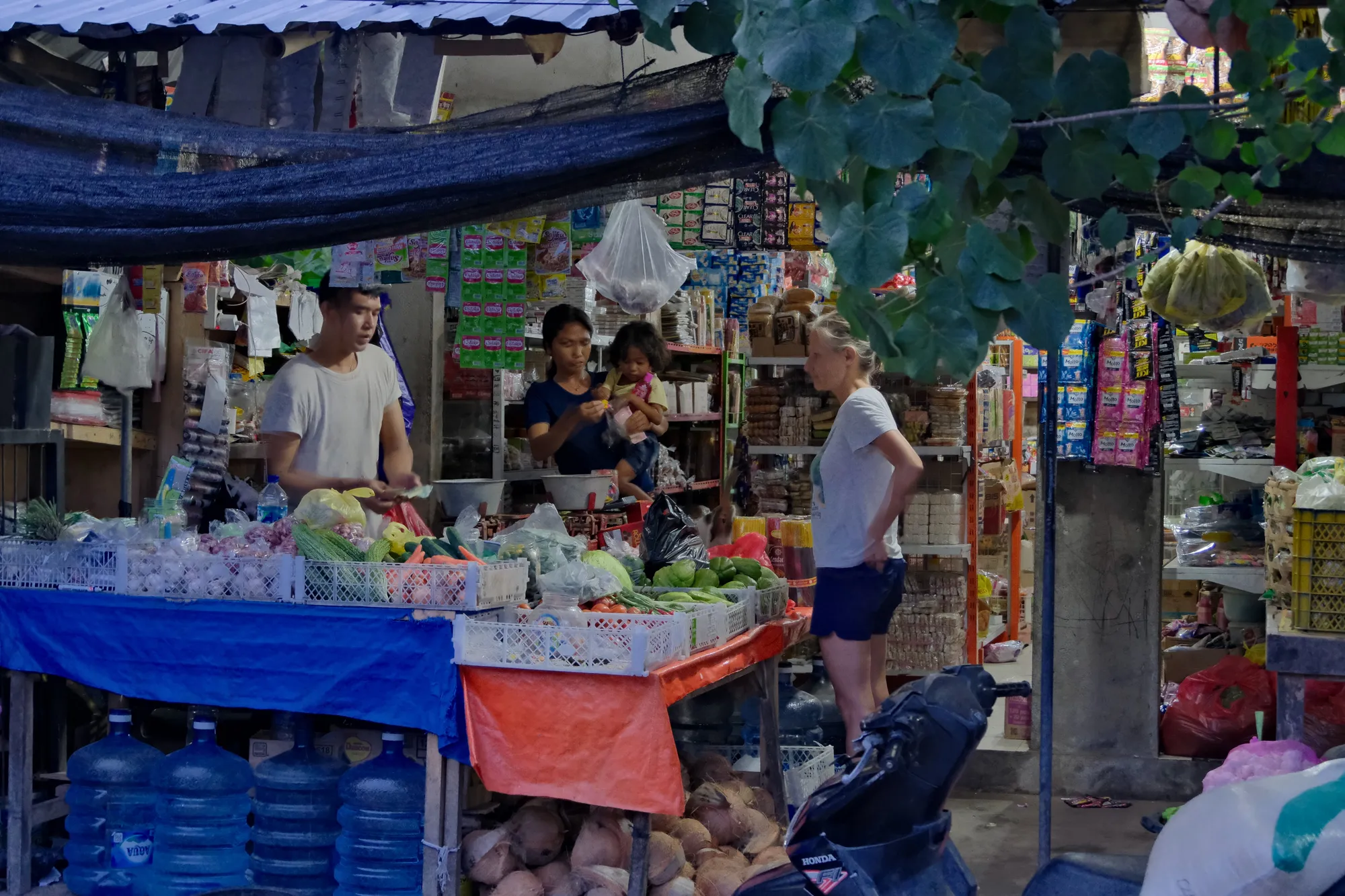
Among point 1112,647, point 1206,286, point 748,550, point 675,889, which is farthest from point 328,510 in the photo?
point 1112,647

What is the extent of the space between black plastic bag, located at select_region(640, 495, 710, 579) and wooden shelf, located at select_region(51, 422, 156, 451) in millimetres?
2588

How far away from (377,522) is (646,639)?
5.79 feet

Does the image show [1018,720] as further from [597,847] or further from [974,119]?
[974,119]

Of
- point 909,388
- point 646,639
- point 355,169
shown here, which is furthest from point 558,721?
point 909,388

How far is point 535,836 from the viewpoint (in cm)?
400

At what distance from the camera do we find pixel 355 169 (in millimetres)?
3258

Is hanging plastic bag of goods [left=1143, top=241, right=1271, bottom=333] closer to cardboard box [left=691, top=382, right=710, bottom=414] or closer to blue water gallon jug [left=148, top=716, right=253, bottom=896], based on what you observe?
blue water gallon jug [left=148, top=716, right=253, bottom=896]

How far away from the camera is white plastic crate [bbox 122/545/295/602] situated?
4.14 m

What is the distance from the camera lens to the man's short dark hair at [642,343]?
23.3 ft

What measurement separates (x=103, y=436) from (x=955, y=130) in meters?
5.02

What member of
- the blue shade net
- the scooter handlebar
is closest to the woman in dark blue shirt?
the blue shade net

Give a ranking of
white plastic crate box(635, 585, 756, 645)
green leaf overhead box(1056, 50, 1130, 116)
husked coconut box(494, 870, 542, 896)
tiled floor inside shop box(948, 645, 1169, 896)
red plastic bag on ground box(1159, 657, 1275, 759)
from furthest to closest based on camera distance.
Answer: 1. red plastic bag on ground box(1159, 657, 1275, 759)
2. tiled floor inside shop box(948, 645, 1169, 896)
3. white plastic crate box(635, 585, 756, 645)
4. husked coconut box(494, 870, 542, 896)
5. green leaf overhead box(1056, 50, 1130, 116)

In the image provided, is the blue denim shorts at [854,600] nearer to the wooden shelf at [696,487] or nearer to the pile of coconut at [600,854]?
the pile of coconut at [600,854]

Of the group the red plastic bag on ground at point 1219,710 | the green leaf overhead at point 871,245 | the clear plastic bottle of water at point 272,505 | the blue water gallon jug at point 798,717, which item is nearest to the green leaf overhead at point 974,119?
the green leaf overhead at point 871,245
